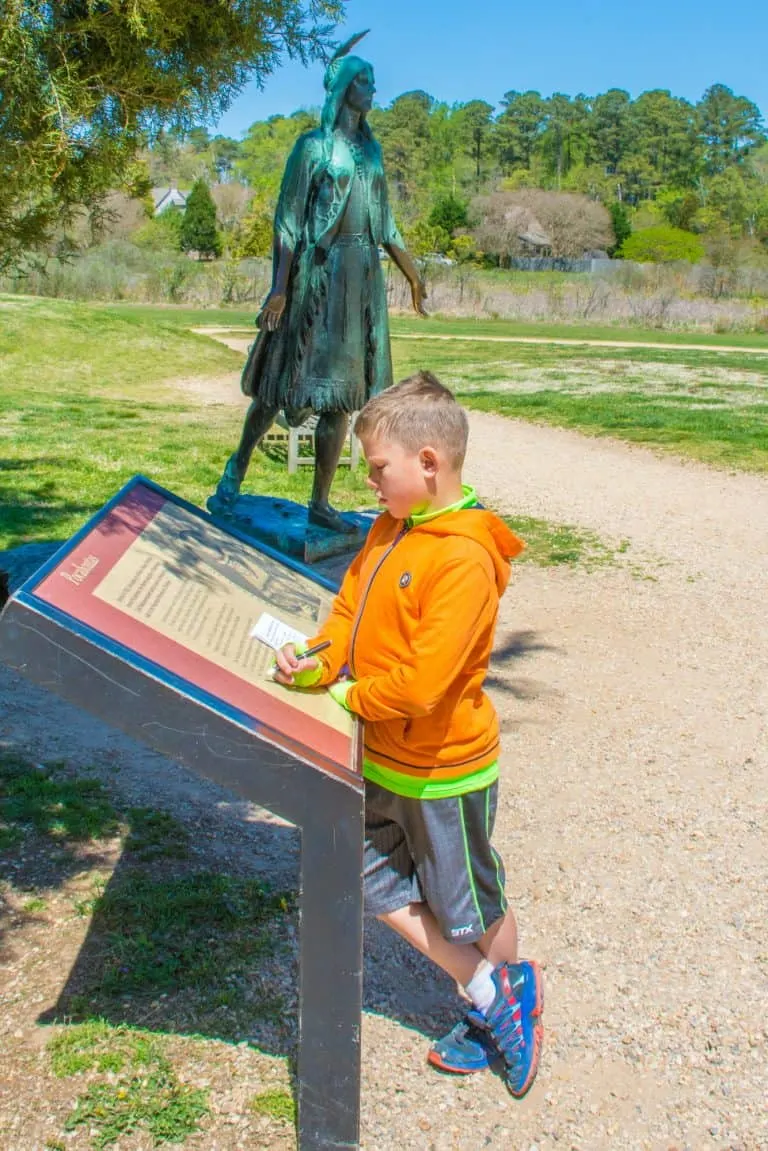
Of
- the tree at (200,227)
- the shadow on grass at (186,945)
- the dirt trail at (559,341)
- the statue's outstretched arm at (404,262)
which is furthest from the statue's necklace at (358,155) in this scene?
the tree at (200,227)

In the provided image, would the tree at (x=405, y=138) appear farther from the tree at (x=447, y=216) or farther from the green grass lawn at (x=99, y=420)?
the green grass lawn at (x=99, y=420)

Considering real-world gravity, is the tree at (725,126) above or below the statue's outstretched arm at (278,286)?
above

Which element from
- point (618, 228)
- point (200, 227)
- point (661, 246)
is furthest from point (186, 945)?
point (618, 228)

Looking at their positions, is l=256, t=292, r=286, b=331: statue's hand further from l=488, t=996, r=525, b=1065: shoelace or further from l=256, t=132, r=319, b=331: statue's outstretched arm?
l=488, t=996, r=525, b=1065: shoelace

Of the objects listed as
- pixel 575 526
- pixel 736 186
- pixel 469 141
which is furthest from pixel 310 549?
pixel 469 141

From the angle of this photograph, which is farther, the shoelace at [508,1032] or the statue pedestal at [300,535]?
the statue pedestal at [300,535]

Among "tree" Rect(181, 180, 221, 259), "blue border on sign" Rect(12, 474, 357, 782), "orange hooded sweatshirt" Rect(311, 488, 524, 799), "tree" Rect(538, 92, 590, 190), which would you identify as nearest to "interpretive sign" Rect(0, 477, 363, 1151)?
"blue border on sign" Rect(12, 474, 357, 782)

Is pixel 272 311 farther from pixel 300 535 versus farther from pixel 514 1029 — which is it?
pixel 514 1029

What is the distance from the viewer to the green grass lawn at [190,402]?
A: 28.7 ft

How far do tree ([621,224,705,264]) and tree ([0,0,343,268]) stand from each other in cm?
6043

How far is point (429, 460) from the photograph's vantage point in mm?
2330

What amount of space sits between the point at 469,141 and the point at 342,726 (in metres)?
120

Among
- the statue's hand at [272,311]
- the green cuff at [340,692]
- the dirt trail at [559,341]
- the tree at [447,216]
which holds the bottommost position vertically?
the dirt trail at [559,341]

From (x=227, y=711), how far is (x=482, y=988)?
101 cm
